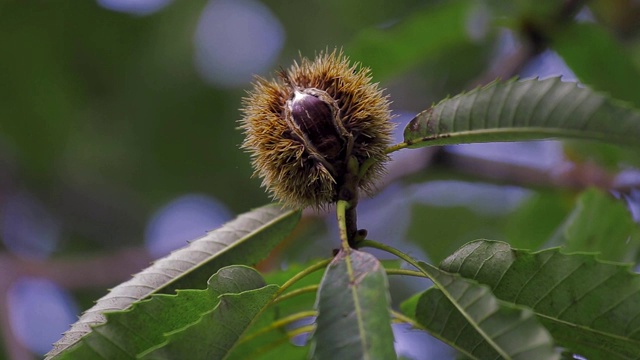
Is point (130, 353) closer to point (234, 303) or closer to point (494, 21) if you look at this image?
point (234, 303)

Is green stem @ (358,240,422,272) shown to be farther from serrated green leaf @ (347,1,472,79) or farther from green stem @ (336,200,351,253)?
serrated green leaf @ (347,1,472,79)

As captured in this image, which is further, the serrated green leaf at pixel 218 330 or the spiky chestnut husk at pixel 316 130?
the spiky chestnut husk at pixel 316 130

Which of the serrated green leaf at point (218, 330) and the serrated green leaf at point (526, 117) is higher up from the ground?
the serrated green leaf at point (526, 117)

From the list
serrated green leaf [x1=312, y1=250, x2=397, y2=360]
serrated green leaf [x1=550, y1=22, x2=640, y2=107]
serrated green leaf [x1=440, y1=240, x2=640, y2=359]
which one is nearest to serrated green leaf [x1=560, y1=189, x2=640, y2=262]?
serrated green leaf [x1=550, y1=22, x2=640, y2=107]

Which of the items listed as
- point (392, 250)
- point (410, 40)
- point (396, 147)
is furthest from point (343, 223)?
point (410, 40)

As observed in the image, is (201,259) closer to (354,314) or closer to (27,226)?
(354,314)

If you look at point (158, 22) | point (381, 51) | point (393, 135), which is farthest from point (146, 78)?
point (393, 135)

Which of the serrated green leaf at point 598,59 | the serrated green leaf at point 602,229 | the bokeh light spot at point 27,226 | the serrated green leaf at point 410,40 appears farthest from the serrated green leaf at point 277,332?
the bokeh light spot at point 27,226

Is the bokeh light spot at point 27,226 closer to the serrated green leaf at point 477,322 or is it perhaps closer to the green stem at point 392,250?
the green stem at point 392,250

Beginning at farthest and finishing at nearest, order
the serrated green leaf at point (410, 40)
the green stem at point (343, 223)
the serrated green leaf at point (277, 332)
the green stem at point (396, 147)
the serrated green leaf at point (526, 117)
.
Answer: the serrated green leaf at point (410, 40), the serrated green leaf at point (277, 332), the green stem at point (396, 147), the green stem at point (343, 223), the serrated green leaf at point (526, 117)
